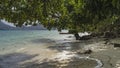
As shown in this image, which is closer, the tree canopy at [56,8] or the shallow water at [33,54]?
the tree canopy at [56,8]

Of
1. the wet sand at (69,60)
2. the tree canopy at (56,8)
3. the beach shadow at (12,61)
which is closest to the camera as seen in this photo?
the tree canopy at (56,8)

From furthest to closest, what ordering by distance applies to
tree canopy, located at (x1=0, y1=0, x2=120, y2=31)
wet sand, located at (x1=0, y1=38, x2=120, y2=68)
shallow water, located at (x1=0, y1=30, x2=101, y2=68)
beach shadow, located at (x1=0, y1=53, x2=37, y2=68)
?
shallow water, located at (x1=0, y1=30, x2=101, y2=68)
beach shadow, located at (x1=0, y1=53, x2=37, y2=68)
wet sand, located at (x1=0, y1=38, x2=120, y2=68)
tree canopy, located at (x1=0, y1=0, x2=120, y2=31)

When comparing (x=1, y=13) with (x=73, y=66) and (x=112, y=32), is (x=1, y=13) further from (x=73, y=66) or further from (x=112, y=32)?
(x=112, y=32)

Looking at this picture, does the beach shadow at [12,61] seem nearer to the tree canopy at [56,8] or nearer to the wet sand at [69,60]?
the wet sand at [69,60]

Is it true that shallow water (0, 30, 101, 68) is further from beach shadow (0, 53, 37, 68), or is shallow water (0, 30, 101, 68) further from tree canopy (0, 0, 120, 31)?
tree canopy (0, 0, 120, 31)

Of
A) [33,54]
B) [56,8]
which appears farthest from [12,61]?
[56,8]

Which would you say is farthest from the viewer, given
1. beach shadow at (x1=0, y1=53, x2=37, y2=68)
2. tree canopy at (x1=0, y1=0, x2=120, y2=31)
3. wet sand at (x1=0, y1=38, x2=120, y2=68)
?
beach shadow at (x1=0, y1=53, x2=37, y2=68)

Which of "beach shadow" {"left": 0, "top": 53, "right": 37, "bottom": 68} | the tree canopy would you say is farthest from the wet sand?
the tree canopy

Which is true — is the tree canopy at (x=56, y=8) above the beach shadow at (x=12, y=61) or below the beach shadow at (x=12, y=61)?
above

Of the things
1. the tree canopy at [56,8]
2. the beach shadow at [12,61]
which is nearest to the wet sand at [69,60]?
the beach shadow at [12,61]

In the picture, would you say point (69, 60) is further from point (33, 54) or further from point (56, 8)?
point (56, 8)

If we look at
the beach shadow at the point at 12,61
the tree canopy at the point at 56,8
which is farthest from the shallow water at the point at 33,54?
the tree canopy at the point at 56,8

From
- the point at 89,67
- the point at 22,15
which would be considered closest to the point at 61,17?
the point at 89,67

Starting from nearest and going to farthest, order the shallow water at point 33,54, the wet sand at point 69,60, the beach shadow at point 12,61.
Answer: the wet sand at point 69,60 < the beach shadow at point 12,61 < the shallow water at point 33,54
